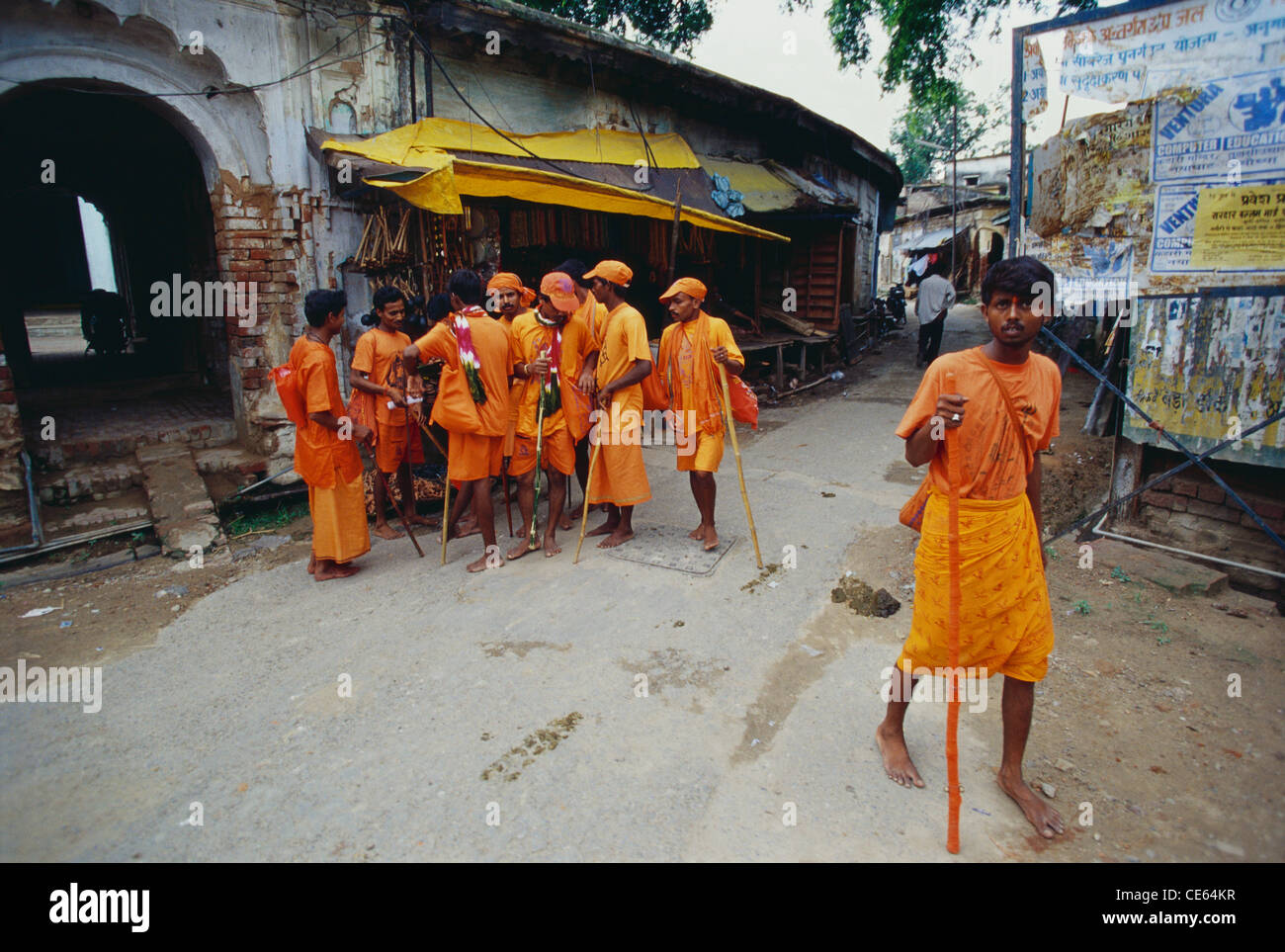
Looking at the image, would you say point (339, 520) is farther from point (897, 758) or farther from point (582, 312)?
point (897, 758)

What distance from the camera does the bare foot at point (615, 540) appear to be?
5059mm

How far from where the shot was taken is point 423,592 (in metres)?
4.49

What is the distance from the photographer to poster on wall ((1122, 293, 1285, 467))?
4117 mm

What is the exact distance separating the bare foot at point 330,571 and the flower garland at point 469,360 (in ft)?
4.69

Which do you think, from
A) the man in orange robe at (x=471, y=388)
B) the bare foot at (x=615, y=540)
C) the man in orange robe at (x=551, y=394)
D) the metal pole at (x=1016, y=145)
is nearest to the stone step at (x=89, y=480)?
the man in orange robe at (x=471, y=388)

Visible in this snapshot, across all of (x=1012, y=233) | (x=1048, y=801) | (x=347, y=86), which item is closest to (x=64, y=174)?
(x=347, y=86)

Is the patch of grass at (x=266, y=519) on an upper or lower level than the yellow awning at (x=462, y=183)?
lower

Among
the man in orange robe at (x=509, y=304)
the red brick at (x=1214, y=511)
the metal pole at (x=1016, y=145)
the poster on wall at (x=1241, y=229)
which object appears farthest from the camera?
the man in orange robe at (x=509, y=304)

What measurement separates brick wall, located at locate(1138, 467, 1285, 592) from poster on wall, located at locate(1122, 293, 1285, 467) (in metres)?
0.25

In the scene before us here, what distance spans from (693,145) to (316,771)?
9.99m

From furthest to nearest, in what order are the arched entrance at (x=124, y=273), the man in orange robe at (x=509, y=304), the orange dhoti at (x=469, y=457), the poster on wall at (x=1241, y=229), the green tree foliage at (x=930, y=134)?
the green tree foliage at (x=930, y=134)
the arched entrance at (x=124, y=273)
the man in orange robe at (x=509, y=304)
the orange dhoti at (x=469, y=457)
the poster on wall at (x=1241, y=229)

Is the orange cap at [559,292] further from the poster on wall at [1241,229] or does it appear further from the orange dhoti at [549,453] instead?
the poster on wall at [1241,229]

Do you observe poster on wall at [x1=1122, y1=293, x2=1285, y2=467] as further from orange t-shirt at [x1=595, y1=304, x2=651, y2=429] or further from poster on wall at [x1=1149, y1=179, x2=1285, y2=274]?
orange t-shirt at [x1=595, y1=304, x2=651, y2=429]
